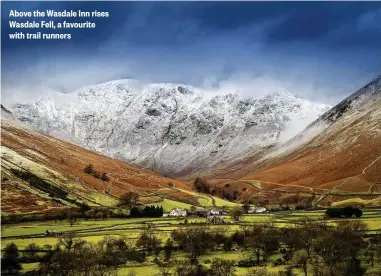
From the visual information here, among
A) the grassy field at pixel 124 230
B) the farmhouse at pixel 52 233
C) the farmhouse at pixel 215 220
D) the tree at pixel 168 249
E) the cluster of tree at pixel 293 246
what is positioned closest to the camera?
the cluster of tree at pixel 293 246

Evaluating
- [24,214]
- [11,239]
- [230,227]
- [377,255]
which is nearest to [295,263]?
[377,255]

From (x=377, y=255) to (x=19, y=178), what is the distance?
131m

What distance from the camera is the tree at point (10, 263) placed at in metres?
84.5

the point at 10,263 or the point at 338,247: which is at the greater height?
the point at 10,263

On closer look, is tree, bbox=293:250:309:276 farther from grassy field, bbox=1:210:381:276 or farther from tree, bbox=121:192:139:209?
Result: tree, bbox=121:192:139:209

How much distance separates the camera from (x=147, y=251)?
102m

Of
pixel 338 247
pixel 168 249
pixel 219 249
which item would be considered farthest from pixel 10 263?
pixel 338 247

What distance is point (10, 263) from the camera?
86.4 m

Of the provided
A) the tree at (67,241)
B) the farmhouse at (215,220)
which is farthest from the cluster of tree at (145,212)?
the tree at (67,241)

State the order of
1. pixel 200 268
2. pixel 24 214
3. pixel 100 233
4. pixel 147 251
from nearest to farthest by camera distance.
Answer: pixel 200 268 < pixel 147 251 < pixel 100 233 < pixel 24 214

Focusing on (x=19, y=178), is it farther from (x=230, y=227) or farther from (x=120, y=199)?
(x=230, y=227)

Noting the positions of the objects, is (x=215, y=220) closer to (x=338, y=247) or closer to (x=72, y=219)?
(x=72, y=219)

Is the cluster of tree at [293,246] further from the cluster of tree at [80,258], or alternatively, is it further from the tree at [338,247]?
the cluster of tree at [80,258]

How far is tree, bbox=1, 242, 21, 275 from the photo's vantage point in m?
84.5
